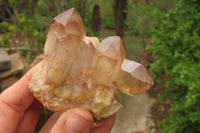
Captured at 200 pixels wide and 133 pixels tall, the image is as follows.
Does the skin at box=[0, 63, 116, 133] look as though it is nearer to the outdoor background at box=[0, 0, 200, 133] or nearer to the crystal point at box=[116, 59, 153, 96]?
the crystal point at box=[116, 59, 153, 96]

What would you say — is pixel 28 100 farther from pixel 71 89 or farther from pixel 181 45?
pixel 181 45

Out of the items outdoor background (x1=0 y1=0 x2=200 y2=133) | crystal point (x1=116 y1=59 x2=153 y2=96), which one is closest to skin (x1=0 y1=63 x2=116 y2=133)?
crystal point (x1=116 y1=59 x2=153 y2=96)

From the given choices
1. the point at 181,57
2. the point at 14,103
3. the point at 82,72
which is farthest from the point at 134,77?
the point at 181,57

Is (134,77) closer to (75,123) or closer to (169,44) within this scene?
(75,123)

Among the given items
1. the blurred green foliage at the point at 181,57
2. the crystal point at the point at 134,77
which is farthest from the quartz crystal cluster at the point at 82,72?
the blurred green foliage at the point at 181,57

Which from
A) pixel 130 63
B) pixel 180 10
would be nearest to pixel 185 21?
pixel 180 10

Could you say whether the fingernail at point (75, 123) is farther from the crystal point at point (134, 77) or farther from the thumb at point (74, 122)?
the crystal point at point (134, 77)
